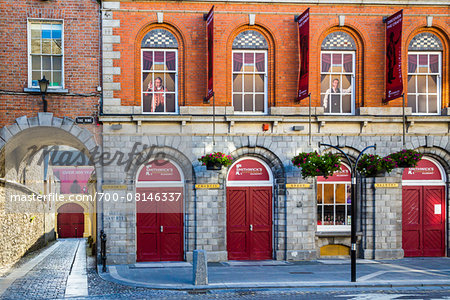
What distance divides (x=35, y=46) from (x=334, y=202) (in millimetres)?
11118

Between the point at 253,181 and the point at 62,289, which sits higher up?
the point at 253,181

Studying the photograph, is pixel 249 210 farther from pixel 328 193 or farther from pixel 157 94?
pixel 157 94

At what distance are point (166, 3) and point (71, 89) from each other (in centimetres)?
414

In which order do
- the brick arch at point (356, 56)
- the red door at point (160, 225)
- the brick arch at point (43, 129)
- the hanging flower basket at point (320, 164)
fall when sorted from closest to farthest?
the hanging flower basket at point (320, 164) < the brick arch at point (43, 129) < the red door at point (160, 225) < the brick arch at point (356, 56)

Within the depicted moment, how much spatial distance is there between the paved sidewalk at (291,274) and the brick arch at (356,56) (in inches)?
213

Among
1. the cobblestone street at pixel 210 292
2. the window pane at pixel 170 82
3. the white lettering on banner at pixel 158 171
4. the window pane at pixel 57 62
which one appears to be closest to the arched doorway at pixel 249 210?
the white lettering on banner at pixel 158 171

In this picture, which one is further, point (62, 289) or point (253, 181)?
point (253, 181)

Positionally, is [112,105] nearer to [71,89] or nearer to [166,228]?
[71,89]

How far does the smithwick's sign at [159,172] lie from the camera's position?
57.0 ft

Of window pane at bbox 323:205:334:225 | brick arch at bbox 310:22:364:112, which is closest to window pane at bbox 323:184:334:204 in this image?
window pane at bbox 323:205:334:225

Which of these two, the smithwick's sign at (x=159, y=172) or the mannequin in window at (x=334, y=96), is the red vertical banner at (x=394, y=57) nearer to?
the mannequin in window at (x=334, y=96)

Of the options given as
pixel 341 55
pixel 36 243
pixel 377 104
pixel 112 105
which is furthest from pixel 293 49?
pixel 36 243

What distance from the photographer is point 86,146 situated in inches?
669

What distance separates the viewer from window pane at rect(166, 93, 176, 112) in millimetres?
17516
